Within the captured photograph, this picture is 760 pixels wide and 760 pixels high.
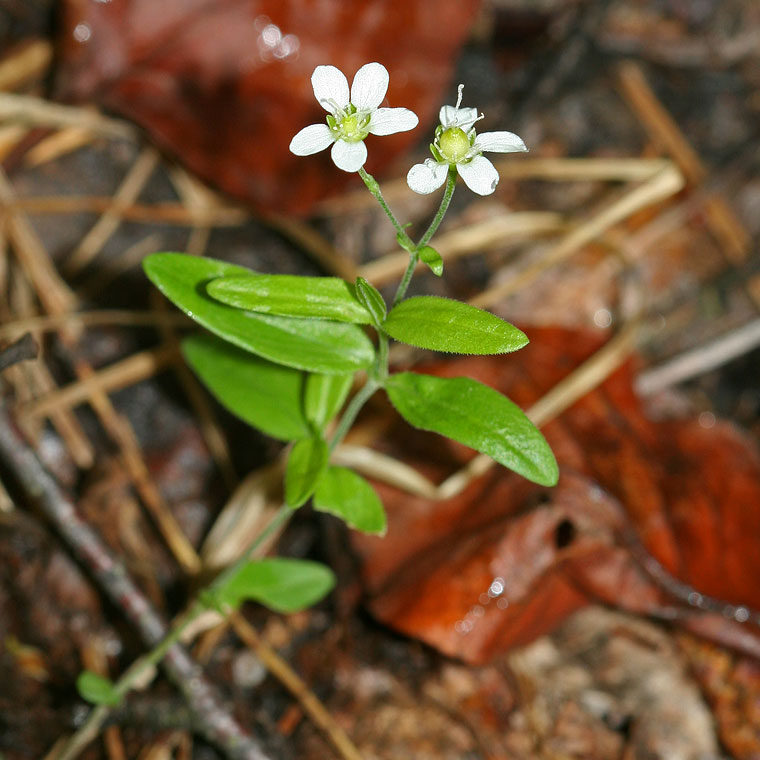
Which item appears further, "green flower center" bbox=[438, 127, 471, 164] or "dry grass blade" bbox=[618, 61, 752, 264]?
"dry grass blade" bbox=[618, 61, 752, 264]

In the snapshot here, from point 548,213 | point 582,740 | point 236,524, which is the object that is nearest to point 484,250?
point 548,213

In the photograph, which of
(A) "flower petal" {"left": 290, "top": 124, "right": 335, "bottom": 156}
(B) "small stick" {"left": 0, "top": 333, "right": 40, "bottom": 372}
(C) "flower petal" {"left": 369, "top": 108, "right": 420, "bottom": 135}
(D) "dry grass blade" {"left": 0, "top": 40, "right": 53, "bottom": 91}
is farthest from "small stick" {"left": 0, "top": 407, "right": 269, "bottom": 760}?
(D) "dry grass blade" {"left": 0, "top": 40, "right": 53, "bottom": 91}

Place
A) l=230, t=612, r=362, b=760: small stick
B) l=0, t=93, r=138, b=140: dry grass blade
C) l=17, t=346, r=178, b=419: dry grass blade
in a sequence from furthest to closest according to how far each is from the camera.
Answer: l=0, t=93, r=138, b=140: dry grass blade, l=17, t=346, r=178, b=419: dry grass blade, l=230, t=612, r=362, b=760: small stick

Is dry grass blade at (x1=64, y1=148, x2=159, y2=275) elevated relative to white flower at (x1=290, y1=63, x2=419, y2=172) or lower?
lower

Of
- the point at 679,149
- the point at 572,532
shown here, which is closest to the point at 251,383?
the point at 572,532

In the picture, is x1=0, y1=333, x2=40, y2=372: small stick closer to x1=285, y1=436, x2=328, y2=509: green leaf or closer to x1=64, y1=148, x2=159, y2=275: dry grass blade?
x1=285, y1=436, x2=328, y2=509: green leaf

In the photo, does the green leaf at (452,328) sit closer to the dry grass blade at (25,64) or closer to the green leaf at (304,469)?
the green leaf at (304,469)

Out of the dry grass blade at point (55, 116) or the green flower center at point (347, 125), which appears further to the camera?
the dry grass blade at point (55, 116)

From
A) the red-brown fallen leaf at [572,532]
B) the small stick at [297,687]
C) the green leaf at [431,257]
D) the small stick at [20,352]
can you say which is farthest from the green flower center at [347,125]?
the small stick at [297,687]
